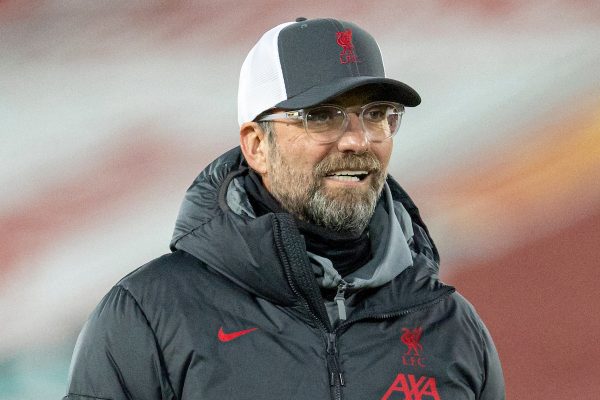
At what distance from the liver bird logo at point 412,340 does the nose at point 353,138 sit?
0.30 metres

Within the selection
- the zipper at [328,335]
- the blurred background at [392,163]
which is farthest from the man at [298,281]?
the blurred background at [392,163]

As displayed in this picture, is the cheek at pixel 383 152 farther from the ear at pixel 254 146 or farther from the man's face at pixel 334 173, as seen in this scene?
the ear at pixel 254 146

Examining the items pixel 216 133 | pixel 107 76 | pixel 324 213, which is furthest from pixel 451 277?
pixel 324 213

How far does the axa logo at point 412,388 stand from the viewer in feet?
5.00

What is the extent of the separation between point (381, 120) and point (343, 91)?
110 mm

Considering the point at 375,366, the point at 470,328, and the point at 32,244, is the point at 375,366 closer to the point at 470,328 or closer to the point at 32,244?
the point at 470,328

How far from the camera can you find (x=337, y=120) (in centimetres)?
157

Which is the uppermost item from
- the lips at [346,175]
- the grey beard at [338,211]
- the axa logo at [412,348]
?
the lips at [346,175]

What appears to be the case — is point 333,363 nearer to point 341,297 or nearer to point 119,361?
point 341,297

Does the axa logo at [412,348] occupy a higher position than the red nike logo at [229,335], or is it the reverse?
the red nike logo at [229,335]


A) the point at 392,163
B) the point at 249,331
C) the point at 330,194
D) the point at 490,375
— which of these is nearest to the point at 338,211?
the point at 330,194

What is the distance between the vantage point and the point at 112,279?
3221 mm

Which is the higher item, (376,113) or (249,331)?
(376,113)

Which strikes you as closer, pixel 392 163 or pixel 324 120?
pixel 324 120
